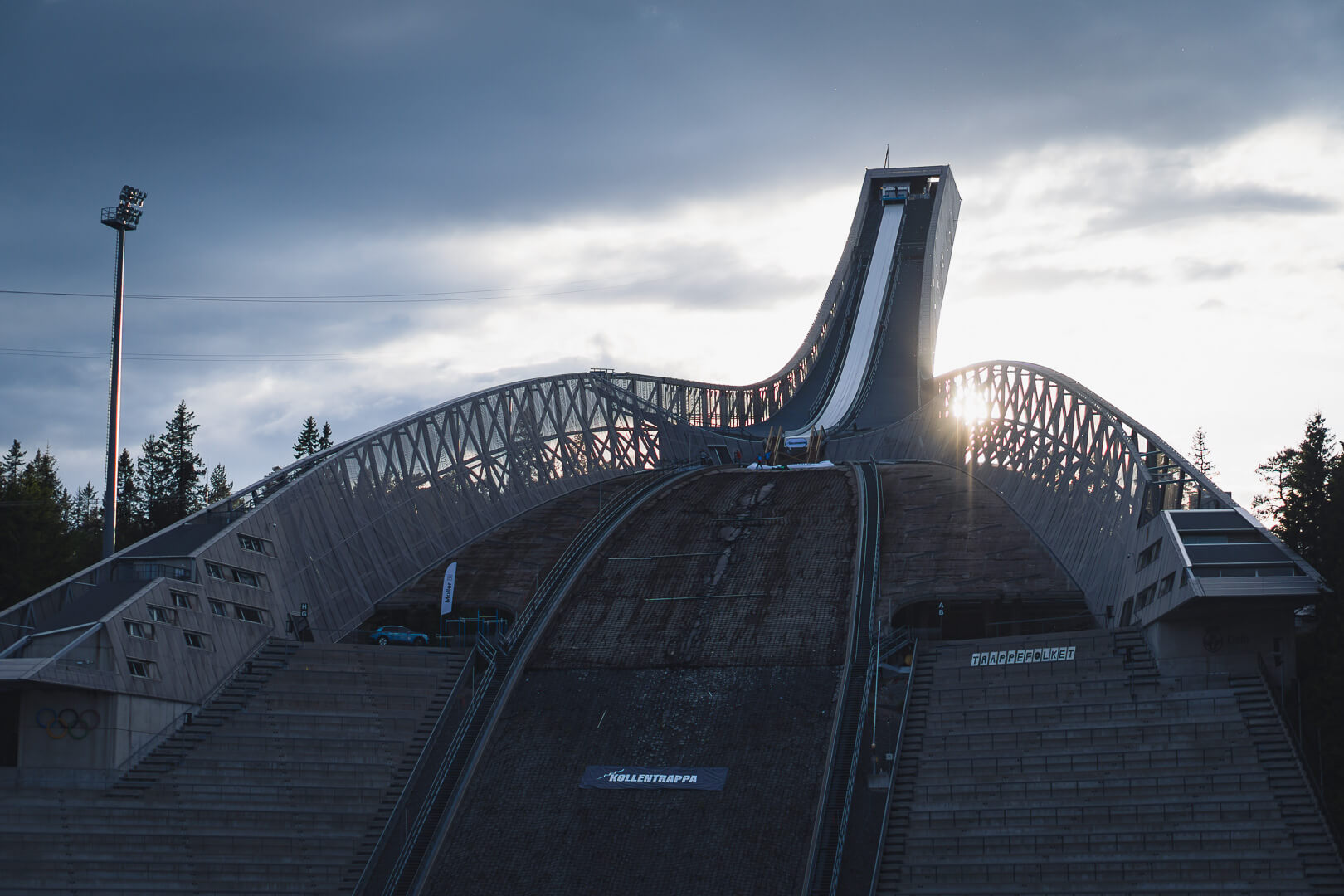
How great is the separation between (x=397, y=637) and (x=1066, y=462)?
23769mm

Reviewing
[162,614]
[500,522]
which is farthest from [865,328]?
[162,614]

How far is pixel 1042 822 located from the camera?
32.1m

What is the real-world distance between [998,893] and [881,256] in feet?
242

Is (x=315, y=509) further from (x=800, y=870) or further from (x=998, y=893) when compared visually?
(x=998, y=893)

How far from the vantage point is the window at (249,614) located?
43.1 meters

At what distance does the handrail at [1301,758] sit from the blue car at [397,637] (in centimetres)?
2547

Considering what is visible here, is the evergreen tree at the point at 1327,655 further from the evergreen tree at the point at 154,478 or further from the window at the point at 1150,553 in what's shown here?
the evergreen tree at the point at 154,478

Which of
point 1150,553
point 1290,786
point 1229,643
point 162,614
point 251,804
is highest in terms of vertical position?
point 1150,553

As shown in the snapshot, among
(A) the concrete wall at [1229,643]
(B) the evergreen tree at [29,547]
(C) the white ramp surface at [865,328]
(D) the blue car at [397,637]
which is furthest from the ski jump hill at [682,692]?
(C) the white ramp surface at [865,328]

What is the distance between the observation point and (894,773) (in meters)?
35.1

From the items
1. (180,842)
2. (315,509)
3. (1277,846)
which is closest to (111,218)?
(315,509)

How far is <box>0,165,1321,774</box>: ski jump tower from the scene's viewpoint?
3616 centimetres

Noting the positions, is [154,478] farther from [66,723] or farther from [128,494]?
[66,723]

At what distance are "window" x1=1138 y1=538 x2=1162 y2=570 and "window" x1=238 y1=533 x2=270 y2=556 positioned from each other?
→ 87.9ft
